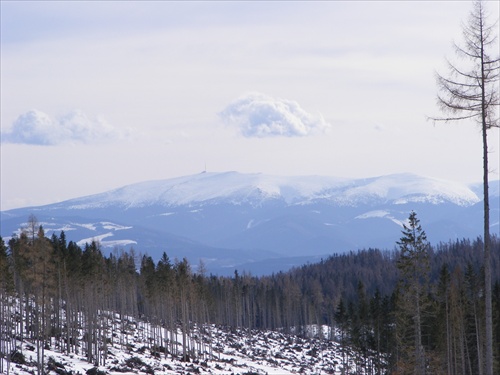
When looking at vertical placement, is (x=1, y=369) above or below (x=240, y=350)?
above

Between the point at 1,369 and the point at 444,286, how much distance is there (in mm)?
36913

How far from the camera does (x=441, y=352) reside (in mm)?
60750

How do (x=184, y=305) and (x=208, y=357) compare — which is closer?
(x=184, y=305)

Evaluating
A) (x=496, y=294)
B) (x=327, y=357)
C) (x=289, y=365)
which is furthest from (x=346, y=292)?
(x=496, y=294)

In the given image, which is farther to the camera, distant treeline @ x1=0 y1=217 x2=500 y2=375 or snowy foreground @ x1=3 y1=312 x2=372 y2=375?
snowy foreground @ x1=3 y1=312 x2=372 y2=375

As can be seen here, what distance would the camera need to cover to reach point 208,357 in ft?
279

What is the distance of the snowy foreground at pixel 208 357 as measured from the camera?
56062mm

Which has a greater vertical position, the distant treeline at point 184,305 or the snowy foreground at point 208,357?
the distant treeline at point 184,305

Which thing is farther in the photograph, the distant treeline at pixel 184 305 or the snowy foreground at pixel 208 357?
the snowy foreground at pixel 208 357

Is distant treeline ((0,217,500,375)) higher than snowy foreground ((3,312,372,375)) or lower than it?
higher

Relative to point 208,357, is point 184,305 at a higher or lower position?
higher

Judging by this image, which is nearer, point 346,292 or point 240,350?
point 240,350

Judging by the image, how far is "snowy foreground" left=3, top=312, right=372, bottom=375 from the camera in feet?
184

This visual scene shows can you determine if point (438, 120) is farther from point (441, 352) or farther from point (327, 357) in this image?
point (327, 357)
